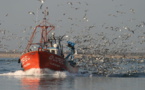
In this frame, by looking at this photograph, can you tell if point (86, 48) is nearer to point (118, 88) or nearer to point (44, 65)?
point (44, 65)

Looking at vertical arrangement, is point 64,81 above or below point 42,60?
below

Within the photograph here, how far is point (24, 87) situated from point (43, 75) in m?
17.8

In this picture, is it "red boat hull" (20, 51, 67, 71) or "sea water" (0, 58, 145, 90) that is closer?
"sea water" (0, 58, 145, 90)

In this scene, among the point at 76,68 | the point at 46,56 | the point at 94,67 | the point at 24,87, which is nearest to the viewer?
the point at 24,87

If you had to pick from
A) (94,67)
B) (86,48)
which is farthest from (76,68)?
(94,67)

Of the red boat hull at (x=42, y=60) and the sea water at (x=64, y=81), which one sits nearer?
the sea water at (x=64, y=81)

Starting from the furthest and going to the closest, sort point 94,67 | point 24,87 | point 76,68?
point 94,67 < point 76,68 < point 24,87

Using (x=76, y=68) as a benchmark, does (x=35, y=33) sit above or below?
above

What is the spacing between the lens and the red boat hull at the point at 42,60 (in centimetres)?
5628

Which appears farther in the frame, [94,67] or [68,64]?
[94,67]

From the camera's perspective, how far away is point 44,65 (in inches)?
2234

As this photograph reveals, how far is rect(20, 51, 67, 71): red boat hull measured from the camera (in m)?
56.3

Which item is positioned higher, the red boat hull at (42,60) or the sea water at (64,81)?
the red boat hull at (42,60)

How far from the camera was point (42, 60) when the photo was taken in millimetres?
56438
